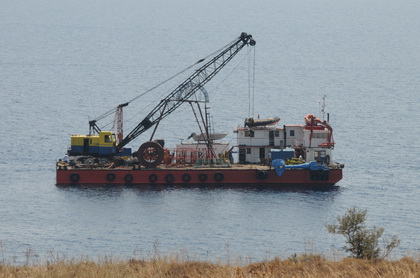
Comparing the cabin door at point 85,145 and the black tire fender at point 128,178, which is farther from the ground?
the cabin door at point 85,145

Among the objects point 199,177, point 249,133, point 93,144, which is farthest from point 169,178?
point 249,133

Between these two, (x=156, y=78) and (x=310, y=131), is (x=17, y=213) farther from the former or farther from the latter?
(x=156, y=78)

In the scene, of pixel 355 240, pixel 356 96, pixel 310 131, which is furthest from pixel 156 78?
pixel 355 240

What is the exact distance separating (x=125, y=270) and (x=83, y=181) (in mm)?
52324

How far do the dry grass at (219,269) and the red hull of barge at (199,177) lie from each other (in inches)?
1828

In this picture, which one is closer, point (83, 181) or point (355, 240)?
point (355, 240)

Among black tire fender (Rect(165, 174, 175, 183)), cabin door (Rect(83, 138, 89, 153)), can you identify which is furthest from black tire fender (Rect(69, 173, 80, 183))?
→ black tire fender (Rect(165, 174, 175, 183))

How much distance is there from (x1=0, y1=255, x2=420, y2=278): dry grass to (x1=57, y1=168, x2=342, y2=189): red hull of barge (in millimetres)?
46435

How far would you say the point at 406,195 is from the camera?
9781 centimetres

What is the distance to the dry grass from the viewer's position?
51.1 metres

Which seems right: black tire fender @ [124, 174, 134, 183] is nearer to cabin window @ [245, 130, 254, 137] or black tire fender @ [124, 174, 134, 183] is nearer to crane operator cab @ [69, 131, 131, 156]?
crane operator cab @ [69, 131, 131, 156]

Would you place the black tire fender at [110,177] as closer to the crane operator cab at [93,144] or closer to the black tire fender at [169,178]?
the crane operator cab at [93,144]

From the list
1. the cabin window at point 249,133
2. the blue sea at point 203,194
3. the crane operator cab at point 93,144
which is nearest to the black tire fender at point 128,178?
the blue sea at point 203,194

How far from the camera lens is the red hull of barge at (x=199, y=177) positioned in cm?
10269
